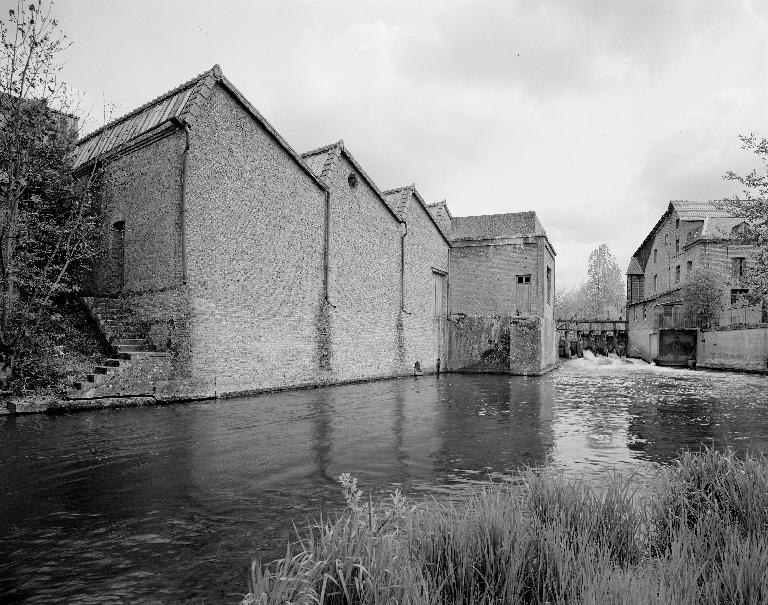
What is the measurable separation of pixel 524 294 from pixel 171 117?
63.7 feet

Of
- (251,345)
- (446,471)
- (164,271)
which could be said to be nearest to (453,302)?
(251,345)

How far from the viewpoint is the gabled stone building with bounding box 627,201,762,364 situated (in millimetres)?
33875

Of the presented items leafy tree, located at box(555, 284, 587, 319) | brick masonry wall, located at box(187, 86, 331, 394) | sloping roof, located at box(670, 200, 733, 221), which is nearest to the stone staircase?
brick masonry wall, located at box(187, 86, 331, 394)

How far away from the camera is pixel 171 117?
13047 mm

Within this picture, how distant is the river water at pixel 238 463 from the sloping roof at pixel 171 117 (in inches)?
302

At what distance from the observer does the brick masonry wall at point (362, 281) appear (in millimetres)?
18359

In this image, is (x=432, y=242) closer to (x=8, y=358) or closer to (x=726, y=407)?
(x=726, y=407)

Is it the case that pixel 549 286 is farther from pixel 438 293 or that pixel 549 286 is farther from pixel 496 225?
pixel 438 293

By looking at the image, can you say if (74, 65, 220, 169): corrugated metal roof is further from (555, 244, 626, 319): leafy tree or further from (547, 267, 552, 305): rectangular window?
(555, 244, 626, 319): leafy tree

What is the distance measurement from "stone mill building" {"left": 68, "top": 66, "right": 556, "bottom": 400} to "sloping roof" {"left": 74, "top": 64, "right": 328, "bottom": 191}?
51mm

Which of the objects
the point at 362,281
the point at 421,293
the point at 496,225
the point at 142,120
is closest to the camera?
the point at 142,120

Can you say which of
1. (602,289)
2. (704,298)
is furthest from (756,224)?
(602,289)

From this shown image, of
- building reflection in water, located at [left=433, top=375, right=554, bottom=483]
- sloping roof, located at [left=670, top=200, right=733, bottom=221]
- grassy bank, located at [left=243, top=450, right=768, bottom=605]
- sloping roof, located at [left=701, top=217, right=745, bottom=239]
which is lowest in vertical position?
building reflection in water, located at [left=433, top=375, right=554, bottom=483]

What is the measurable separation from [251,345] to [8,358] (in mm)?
5663
